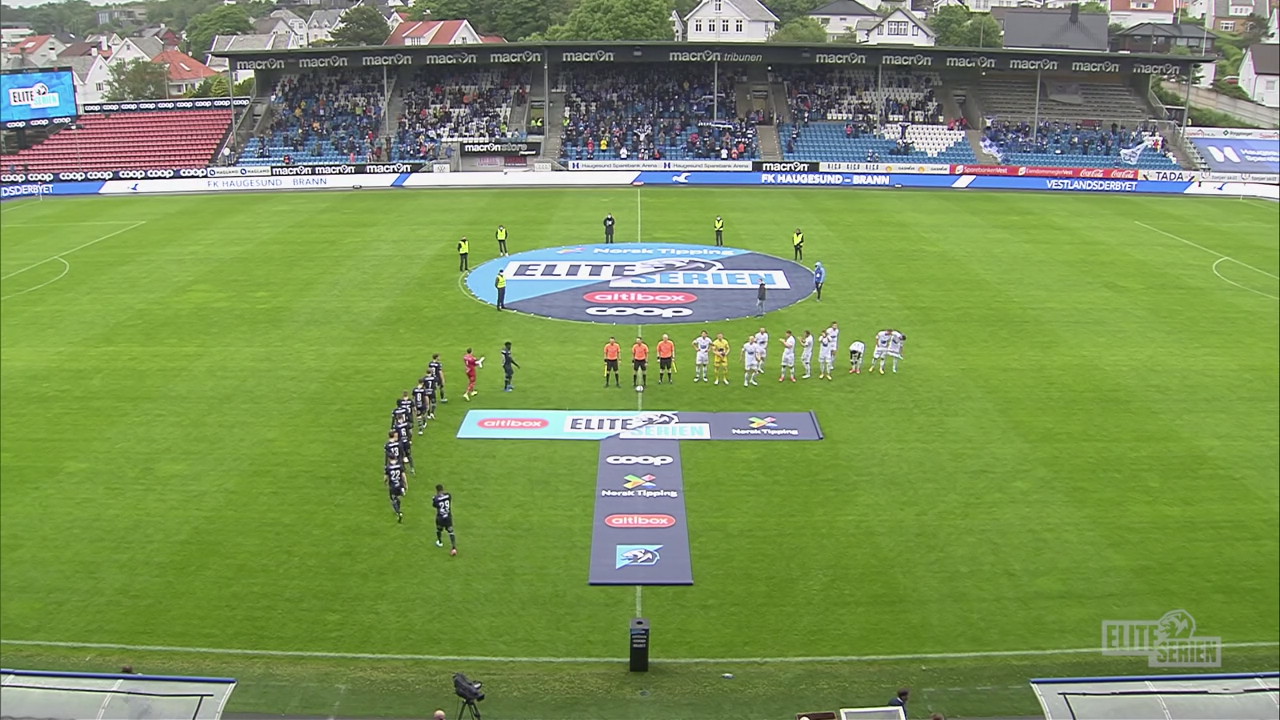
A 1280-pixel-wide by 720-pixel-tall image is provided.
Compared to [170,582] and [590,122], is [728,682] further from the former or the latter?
[590,122]

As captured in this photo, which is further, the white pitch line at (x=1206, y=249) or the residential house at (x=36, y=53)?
the residential house at (x=36, y=53)

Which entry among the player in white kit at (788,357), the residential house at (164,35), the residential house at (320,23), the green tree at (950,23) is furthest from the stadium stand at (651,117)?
the residential house at (164,35)

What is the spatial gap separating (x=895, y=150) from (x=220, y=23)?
10746 centimetres

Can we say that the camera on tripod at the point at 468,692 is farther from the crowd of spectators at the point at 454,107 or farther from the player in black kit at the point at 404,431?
the crowd of spectators at the point at 454,107

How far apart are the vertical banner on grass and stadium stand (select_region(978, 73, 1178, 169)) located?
49.2 meters

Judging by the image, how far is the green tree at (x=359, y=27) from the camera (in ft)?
388

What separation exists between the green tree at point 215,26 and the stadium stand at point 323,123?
77084mm

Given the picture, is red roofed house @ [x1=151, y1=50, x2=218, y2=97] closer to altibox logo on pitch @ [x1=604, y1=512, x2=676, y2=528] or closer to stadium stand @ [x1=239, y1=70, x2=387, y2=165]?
stadium stand @ [x1=239, y1=70, x2=387, y2=165]

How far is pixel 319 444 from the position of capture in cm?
2270

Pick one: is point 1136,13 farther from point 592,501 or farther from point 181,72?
point 181,72

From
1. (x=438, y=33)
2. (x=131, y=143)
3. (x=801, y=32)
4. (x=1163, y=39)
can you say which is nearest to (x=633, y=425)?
(x=131, y=143)

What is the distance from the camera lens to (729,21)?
111 m

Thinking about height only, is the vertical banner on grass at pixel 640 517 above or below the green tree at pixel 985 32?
below

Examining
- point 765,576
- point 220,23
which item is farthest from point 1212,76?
point 220,23
